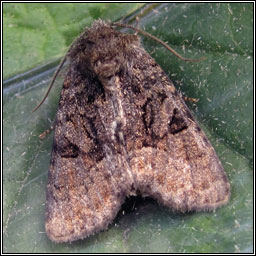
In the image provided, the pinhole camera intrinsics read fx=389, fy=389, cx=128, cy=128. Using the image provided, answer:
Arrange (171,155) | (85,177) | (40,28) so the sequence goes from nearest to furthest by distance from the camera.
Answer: (171,155), (85,177), (40,28)

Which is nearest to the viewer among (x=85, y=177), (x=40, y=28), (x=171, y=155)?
(x=171, y=155)

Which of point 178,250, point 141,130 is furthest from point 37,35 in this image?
point 178,250

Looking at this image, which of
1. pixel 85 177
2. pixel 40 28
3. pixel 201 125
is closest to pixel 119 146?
pixel 85 177

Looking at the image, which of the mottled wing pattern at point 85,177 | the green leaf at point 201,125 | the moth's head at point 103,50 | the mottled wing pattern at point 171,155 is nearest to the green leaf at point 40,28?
the green leaf at point 201,125

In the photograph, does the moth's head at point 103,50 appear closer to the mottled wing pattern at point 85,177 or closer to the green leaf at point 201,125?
the mottled wing pattern at point 85,177

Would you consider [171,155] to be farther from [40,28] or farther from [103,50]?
[40,28]

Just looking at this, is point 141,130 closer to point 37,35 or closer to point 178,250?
point 178,250
